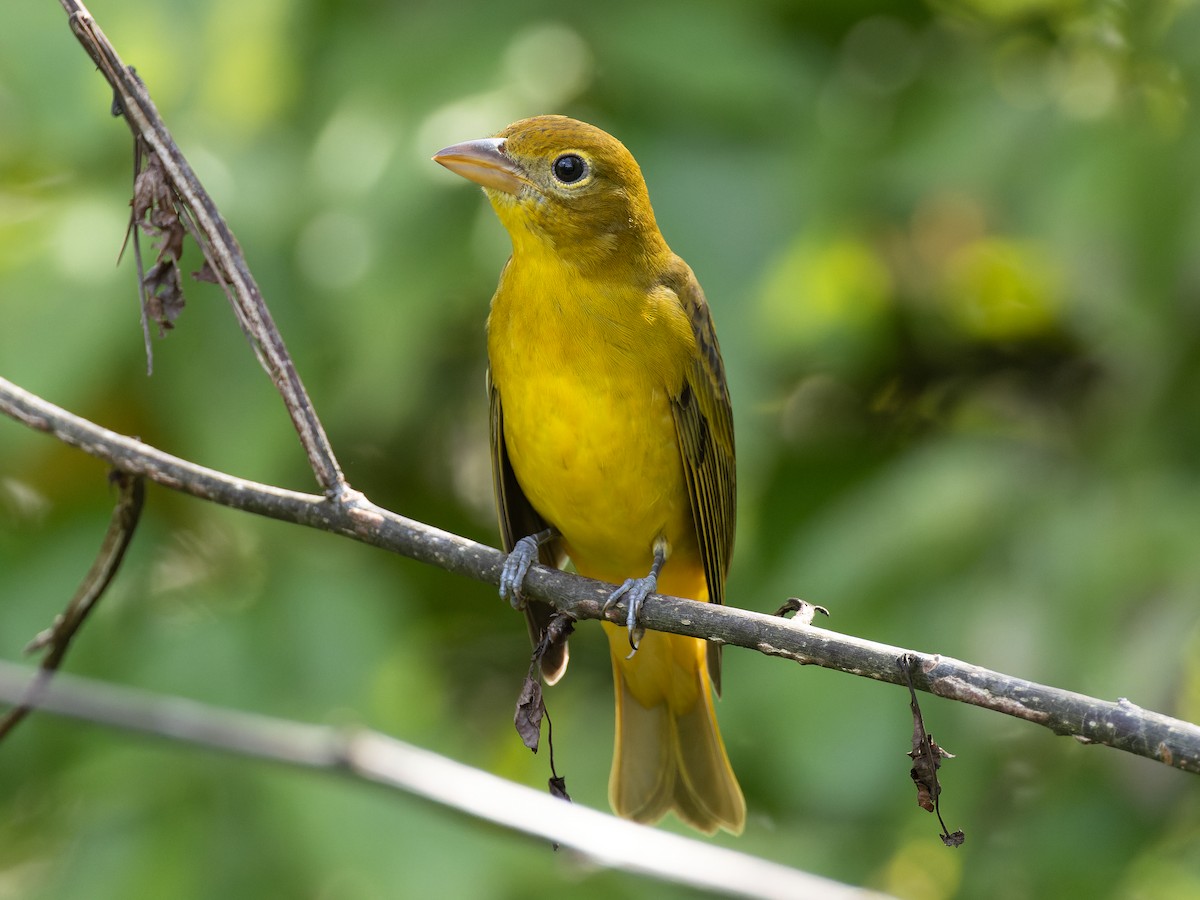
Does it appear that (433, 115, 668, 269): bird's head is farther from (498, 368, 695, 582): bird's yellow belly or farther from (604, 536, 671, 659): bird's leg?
(604, 536, 671, 659): bird's leg

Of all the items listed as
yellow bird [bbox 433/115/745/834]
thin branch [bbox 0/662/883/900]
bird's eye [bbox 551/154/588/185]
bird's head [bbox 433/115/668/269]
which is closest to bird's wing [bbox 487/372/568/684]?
yellow bird [bbox 433/115/745/834]

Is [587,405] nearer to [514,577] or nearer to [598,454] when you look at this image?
[598,454]

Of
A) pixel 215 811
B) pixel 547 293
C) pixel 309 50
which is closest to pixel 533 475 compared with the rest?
pixel 547 293

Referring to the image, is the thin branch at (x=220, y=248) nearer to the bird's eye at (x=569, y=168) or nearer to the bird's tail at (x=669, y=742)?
the bird's eye at (x=569, y=168)

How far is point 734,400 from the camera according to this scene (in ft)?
10.9

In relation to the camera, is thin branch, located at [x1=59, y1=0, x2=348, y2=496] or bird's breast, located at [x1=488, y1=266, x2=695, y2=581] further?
bird's breast, located at [x1=488, y1=266, x2=695, y2=581]

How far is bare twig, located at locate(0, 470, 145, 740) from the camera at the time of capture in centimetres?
201

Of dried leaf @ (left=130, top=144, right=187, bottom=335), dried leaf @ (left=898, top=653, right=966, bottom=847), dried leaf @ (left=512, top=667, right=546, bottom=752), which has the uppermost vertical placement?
dried leaf @ (left=130, top=144, right=187, bottom=335)

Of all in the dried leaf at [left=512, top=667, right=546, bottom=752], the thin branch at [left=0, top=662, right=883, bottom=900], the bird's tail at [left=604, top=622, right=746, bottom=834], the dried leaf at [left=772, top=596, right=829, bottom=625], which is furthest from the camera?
the bird's tail at [left=604, top=622, right=746, bottom=834]

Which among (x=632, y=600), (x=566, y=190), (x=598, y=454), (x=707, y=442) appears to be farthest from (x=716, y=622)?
(x=566, y=190)

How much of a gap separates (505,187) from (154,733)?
7.76 feet

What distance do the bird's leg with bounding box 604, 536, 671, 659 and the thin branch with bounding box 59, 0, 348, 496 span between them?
604 millimetres

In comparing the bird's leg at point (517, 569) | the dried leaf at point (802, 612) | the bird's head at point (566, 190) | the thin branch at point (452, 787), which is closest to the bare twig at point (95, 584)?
the bird's leg at point (517, 569)

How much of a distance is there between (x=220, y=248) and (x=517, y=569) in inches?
35.0
